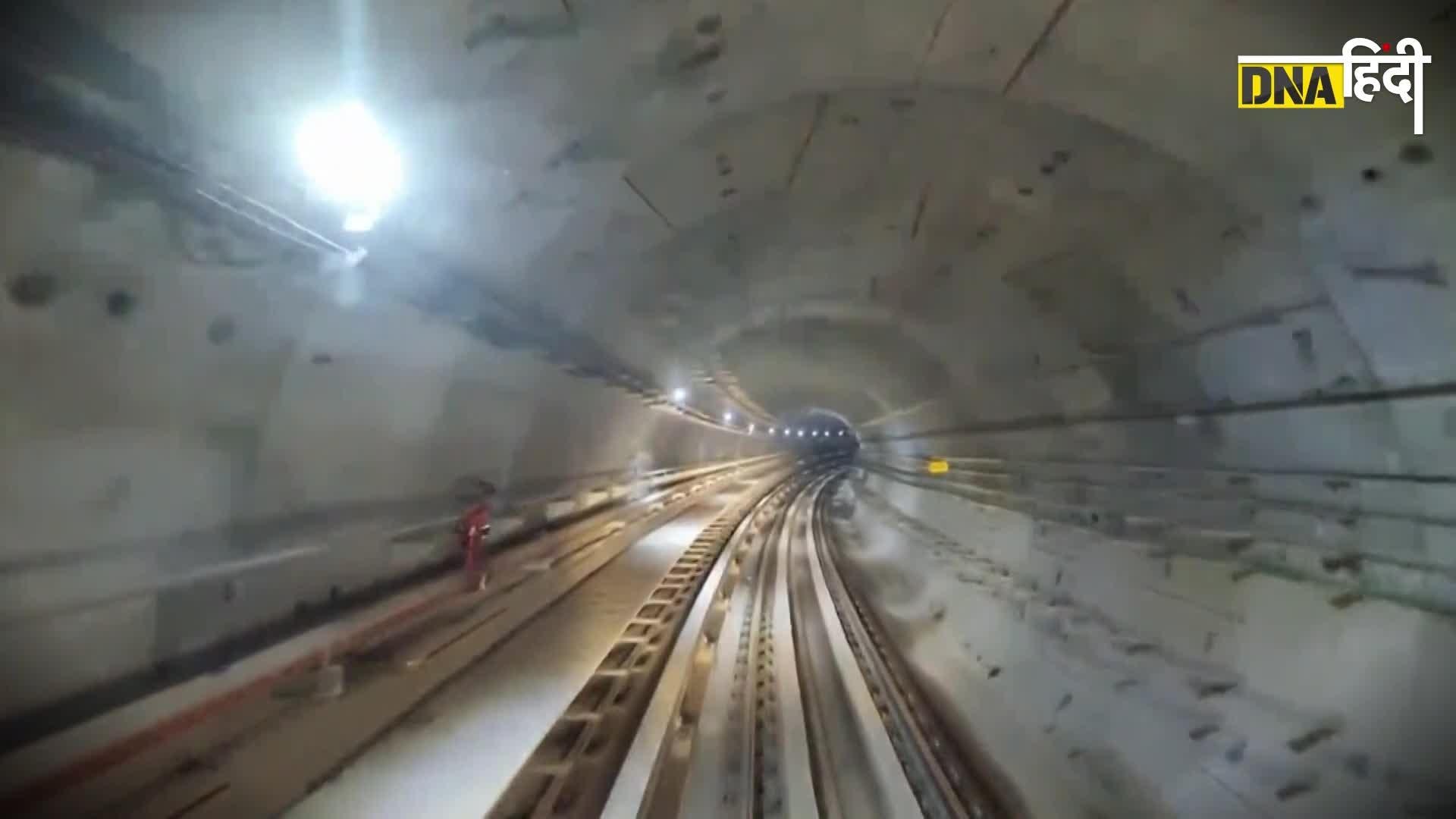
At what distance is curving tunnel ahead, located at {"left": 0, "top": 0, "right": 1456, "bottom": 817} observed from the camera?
2.55 meters

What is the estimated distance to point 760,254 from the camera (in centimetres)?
672

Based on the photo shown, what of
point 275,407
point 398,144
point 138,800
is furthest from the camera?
point 275,407

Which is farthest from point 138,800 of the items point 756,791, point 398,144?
point 756,791

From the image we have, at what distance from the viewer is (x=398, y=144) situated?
128 inches

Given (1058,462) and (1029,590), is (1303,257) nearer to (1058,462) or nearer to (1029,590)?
(1058,462)

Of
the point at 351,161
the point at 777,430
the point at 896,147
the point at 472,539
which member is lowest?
the point at 472,539

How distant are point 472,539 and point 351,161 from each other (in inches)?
149

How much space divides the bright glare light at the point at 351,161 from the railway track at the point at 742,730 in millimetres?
2642

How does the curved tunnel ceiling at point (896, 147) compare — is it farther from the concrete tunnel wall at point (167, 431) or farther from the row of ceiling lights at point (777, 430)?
the row of ceiling lights at point (777, 430)

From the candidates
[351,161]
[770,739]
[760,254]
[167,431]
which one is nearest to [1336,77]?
[351,161]

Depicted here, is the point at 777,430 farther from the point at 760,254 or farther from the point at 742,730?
the point at 742,730

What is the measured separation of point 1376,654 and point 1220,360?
152cm

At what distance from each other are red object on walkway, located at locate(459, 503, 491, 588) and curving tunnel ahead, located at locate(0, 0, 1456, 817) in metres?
0.27

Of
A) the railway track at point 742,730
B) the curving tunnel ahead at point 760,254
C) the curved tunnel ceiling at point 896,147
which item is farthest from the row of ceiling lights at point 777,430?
the curved tunnel ceiling at point 896,147
